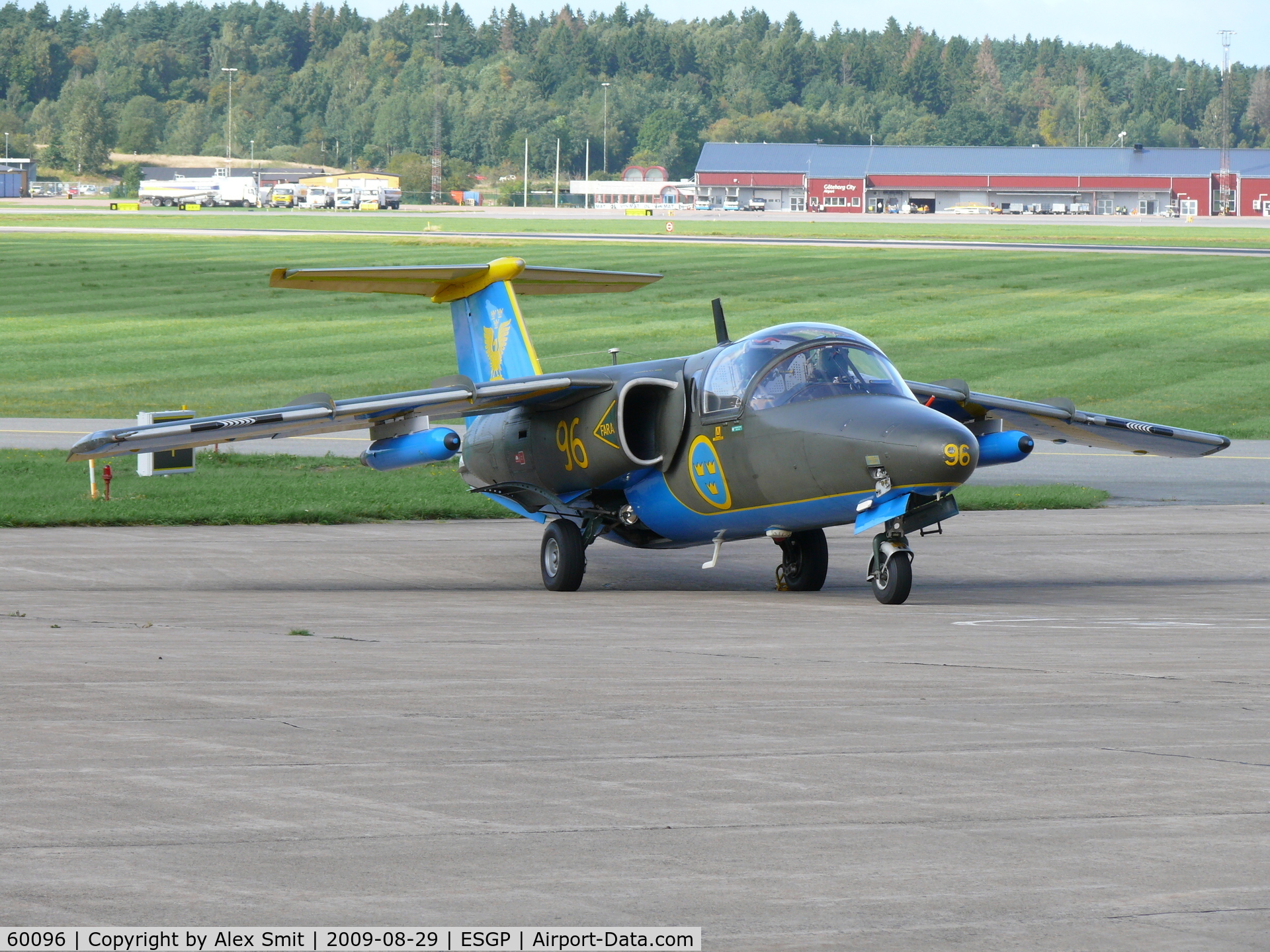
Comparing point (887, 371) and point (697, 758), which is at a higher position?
point (887, 371)

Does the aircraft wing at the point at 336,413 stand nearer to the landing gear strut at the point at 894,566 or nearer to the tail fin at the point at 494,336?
the tail fin at the point at 494,336

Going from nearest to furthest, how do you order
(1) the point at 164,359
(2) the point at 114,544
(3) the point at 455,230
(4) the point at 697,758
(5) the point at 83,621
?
(4) the point at 697,758, (5) the point at 83,621, (2) the point at 114,544, (1) the point at 164,359, (3) the point at 455,230

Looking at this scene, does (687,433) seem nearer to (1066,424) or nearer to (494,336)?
(494,336)

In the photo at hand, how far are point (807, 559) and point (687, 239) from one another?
79.3m

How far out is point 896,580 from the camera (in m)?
16.3

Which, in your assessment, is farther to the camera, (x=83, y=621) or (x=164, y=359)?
(x=164, y=359)

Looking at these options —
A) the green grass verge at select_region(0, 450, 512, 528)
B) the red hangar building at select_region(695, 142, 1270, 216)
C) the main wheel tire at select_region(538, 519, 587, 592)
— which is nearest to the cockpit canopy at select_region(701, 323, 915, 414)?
the main wheel tire at select_region(538, 519, 587, 592)

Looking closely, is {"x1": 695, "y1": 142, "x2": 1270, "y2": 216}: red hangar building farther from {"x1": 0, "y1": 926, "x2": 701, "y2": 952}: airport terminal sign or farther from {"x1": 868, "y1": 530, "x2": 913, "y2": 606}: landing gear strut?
{"x1": 0, "y1": 926, "x2": 701, "y2": 952}: airport terminal sign

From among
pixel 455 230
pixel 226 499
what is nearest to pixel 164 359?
pixel 226 499

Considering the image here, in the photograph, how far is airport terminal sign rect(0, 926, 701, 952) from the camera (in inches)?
227

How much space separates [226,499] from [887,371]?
Result: 12.6 meters

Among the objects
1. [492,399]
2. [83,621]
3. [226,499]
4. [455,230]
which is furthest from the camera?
[455,230]

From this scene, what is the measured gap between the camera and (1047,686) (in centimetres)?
1133

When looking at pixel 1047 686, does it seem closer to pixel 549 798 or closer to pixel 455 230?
pixel 549 798
